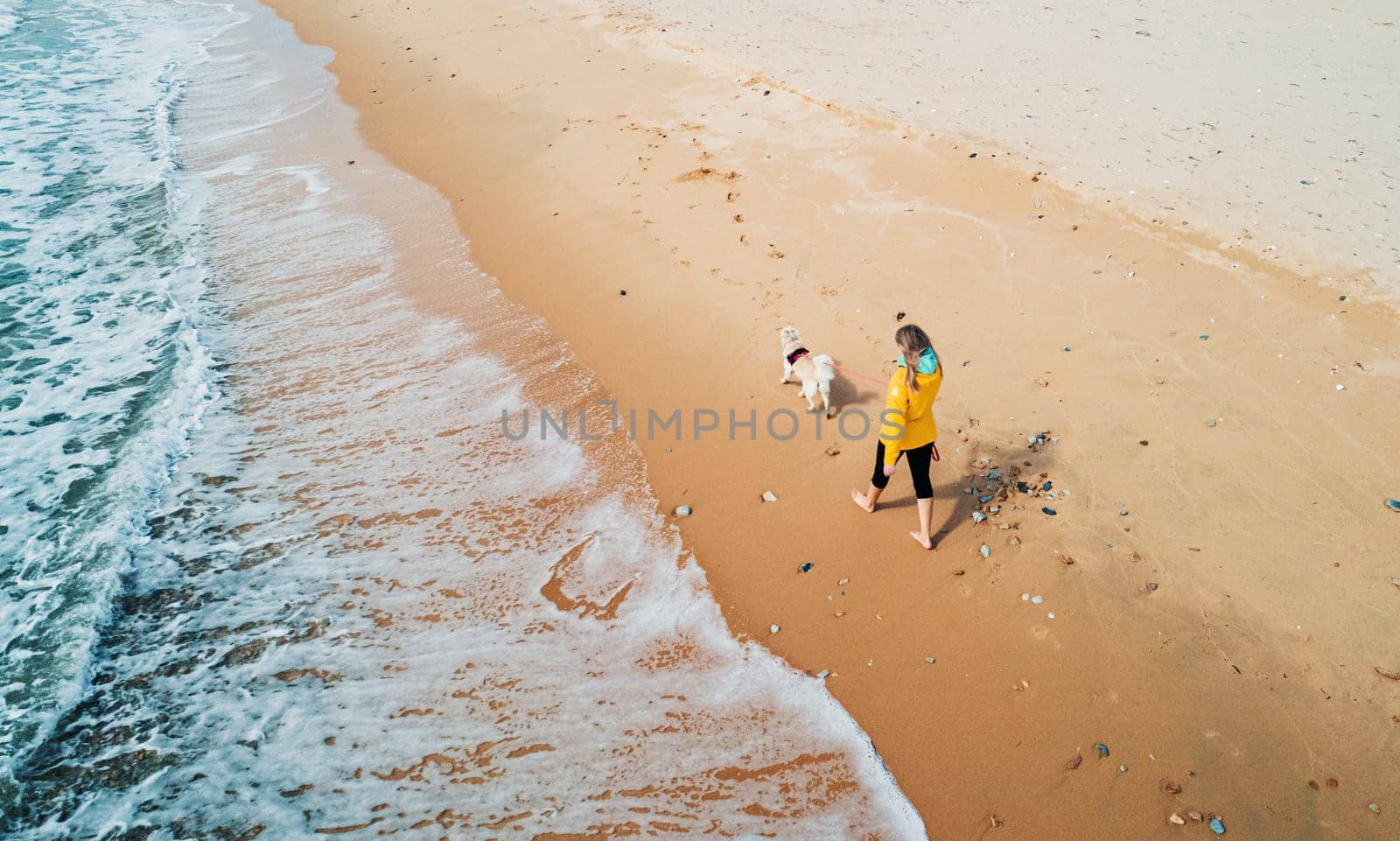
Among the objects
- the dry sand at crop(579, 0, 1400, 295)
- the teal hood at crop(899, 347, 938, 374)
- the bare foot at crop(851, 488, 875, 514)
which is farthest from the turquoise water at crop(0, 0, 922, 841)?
the dry sand at crop(579, 0, 1400, 295)

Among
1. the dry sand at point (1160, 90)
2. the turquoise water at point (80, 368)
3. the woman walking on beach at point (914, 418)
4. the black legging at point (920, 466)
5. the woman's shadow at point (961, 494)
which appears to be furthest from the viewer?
the dry sand at point (1160, 90)

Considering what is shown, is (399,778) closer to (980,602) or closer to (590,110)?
(980,602)

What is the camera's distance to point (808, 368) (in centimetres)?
672

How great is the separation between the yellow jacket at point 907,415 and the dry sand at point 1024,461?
94 cm

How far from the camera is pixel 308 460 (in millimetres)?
6953

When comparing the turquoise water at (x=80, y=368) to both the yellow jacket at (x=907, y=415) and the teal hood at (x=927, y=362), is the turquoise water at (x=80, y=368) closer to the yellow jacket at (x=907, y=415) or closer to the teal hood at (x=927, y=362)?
the yellow jacket at (x=907, y=415)

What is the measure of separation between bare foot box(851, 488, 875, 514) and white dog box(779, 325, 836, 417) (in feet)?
3.57

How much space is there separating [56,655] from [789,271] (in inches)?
307

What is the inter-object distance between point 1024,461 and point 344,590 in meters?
5.84

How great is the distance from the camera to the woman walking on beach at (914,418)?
4.96m

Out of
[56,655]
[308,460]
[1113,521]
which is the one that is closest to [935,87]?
[1113,521]

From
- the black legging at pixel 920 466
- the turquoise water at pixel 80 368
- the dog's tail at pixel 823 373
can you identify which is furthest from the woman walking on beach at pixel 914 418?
the turquoise water at pixel 80 368

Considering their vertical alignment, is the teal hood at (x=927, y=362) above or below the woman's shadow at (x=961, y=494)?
above

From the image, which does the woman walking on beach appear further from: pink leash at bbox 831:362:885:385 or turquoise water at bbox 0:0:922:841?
pink leash at bbox 831:362:885:385
